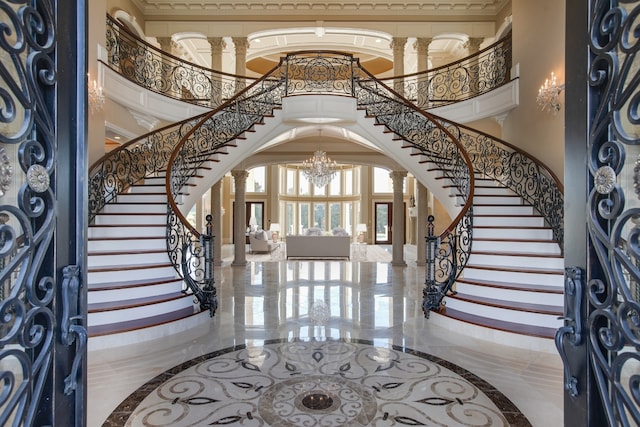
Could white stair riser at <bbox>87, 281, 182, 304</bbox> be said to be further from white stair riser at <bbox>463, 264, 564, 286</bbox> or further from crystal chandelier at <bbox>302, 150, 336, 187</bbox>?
crystal chandelier at <bbox>302, 150, 336, 187</bbox>

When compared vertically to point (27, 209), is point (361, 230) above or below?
below

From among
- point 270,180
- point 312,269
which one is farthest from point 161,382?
point 270,180

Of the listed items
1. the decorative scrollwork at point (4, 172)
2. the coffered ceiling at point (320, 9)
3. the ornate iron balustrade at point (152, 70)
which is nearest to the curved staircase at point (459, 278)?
the ornate iron balustrade at point (152, 70)

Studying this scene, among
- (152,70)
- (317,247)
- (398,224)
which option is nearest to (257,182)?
(317,247)

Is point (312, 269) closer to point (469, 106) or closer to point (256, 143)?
point (256, 143)

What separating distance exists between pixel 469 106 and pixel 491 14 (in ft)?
12.5

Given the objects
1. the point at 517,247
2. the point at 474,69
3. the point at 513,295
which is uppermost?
the point at 474,69

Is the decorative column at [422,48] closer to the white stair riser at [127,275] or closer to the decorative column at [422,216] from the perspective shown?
the decorative column at [422,216]

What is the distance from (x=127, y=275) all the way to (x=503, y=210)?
20.0ft

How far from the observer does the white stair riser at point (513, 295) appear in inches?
171

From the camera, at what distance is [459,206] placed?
629cm

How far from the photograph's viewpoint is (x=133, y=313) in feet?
13.8

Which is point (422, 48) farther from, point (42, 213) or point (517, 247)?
point (42, 213)

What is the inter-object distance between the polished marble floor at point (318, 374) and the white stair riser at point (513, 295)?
2.33 ft
